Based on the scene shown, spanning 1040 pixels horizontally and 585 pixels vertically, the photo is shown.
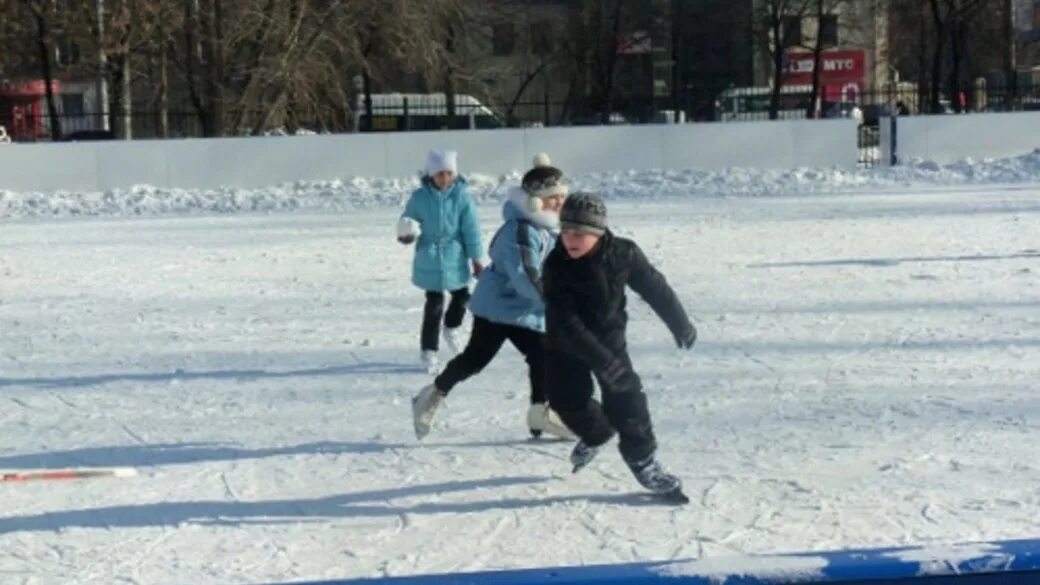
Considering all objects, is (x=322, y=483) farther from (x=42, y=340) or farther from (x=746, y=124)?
(x=746, y=124)

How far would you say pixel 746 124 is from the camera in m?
24.2

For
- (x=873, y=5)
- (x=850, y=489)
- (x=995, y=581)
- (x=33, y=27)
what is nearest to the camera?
(x=995, y=581)

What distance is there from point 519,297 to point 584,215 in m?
1.21

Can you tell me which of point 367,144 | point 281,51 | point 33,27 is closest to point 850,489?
point 367,144

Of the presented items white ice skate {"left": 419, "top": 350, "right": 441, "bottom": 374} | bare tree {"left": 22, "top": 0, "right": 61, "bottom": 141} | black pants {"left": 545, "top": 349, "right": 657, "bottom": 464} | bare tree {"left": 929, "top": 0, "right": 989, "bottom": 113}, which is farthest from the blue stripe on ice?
bare tree {"left": 929, "top": 0, "right": 989, "bottom": 113}

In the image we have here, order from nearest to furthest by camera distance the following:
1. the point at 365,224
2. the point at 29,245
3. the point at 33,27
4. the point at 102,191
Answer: the point at 29,245, the point at 365,224, the point at 102,191, the point at 33,27

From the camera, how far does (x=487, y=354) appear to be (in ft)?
21.8

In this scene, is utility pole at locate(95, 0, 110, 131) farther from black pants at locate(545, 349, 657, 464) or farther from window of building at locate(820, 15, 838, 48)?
black pants at locate(545, 349, 657, 464)

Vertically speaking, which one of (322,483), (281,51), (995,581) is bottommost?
(322,483)

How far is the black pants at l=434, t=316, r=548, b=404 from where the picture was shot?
6551mm

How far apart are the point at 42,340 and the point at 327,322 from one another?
1895 mm

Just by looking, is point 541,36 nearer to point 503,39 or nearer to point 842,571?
point 503,39

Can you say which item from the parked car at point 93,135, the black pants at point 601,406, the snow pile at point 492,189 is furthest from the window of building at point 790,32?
the black pants at point 601,406

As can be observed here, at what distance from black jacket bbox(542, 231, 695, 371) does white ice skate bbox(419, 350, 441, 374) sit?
10.2ft
